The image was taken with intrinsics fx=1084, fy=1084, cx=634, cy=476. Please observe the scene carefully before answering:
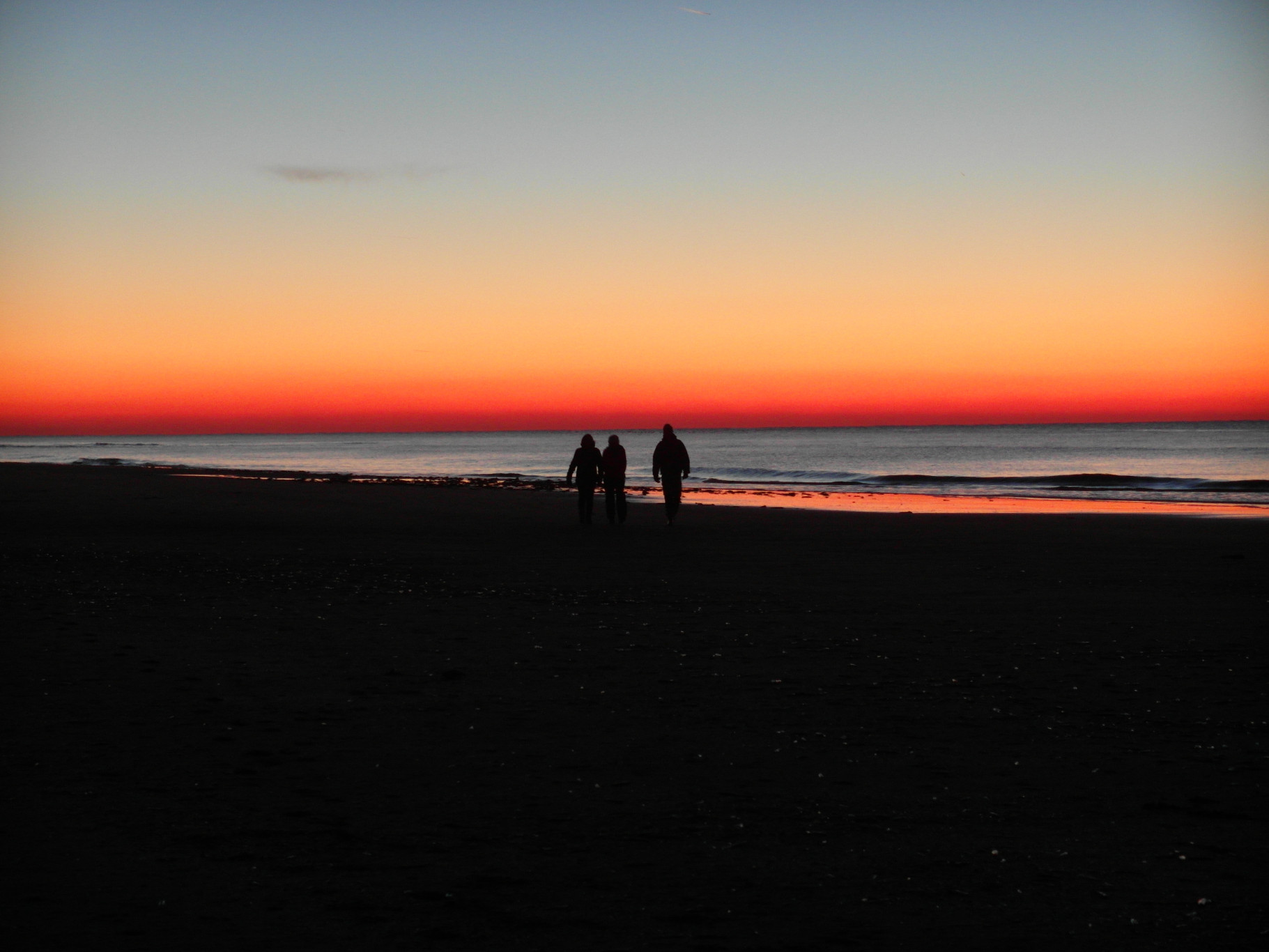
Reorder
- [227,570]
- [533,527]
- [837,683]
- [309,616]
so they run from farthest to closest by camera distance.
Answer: [533,527]
[227,570]
[309,616]
[837,683]

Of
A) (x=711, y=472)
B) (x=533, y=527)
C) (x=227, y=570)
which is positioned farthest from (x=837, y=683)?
(x=711, y=472)

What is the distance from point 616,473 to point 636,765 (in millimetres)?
15638

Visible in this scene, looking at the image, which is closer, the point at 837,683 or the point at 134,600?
the point at 837,683

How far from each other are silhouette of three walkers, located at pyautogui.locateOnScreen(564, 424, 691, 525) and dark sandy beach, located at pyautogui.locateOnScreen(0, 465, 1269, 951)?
342 inches

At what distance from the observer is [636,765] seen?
5215mm

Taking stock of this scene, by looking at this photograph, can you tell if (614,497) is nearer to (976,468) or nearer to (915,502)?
(915,502)

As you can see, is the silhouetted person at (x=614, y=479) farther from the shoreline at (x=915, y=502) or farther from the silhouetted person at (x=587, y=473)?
the shoreline at (x=915, y=502)

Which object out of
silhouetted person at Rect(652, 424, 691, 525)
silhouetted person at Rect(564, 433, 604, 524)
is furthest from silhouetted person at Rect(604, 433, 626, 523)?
silhouetted person at Rect(652, 424, 691, 525)

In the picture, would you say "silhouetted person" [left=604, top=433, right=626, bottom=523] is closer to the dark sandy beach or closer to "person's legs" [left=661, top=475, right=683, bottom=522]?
"person's legs" [left=661, top=475, right=683, bottom=522]

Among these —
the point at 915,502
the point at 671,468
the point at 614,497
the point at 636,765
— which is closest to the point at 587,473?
the point at 614,497

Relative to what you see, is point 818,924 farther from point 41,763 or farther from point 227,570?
point 227,570

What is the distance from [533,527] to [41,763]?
1553 centimetres

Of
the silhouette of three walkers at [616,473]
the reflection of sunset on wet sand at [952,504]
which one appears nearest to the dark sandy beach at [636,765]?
the silhouette of three walkers at [616,473]

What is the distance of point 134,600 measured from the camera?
10570 mm
